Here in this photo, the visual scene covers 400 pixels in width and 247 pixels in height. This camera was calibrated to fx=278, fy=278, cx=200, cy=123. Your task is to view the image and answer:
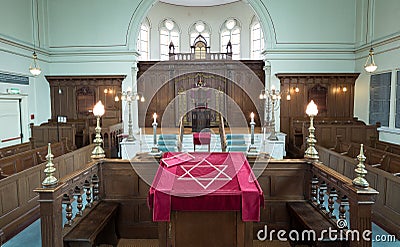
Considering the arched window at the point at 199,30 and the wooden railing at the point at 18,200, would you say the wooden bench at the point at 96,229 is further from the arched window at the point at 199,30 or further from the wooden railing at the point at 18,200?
the arched window at the point at 199,30

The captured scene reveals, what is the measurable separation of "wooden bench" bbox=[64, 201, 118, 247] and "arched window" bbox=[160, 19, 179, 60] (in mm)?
14260

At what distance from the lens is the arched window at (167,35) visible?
16.8 meters

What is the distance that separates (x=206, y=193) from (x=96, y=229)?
140 centimetres

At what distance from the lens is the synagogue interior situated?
265 cm

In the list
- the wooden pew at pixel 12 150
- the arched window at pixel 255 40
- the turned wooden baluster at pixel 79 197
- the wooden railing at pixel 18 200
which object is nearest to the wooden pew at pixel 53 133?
the wooden pew at pixel 12 150

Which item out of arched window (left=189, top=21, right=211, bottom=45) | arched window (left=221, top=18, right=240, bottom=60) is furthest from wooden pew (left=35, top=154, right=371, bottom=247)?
arched window (left=189, top=21, right=211, bottom=45)

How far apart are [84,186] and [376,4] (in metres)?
12.1

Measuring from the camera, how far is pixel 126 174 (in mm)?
3705

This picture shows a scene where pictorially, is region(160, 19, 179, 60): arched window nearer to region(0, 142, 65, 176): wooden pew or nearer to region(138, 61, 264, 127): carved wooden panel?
region(138, 61, 264, 127): carved wooden panel

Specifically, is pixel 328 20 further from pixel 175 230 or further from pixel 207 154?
pixel 175 230

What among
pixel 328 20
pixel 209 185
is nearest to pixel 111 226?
pixel 209 185

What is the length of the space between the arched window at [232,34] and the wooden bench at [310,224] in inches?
557

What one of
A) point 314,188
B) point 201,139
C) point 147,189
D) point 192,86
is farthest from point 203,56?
point 314,188

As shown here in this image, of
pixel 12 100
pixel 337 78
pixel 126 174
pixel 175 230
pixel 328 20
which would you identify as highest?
pixel 328 20
